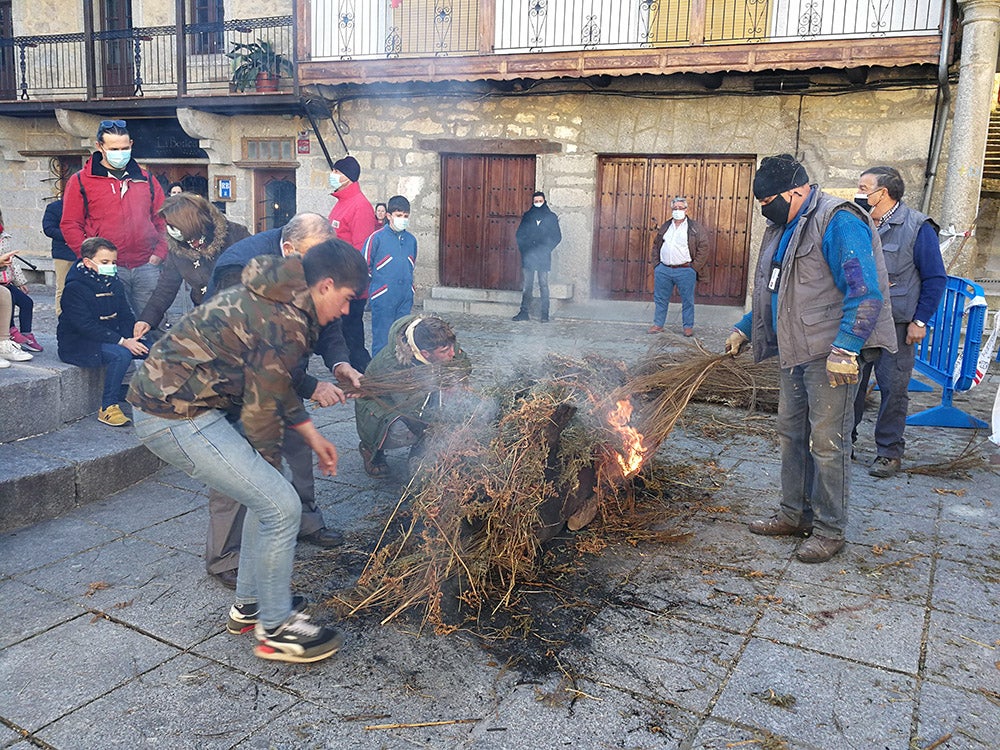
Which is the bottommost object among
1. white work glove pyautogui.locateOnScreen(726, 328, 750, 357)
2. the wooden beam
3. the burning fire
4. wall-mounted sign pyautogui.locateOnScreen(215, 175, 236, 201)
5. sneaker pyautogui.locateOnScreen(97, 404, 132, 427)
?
sneaker pyautogui.locateOnScreen(97, 404, 132, 427)

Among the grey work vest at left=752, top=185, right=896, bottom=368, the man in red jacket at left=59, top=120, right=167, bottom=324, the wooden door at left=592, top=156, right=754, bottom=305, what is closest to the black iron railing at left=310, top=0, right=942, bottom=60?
the wooden door at left=592, top=156, right=754, bottom=305

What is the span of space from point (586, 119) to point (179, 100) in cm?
682

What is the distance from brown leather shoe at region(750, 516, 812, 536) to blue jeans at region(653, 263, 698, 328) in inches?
260

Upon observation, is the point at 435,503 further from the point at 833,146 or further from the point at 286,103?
the point at 286,103

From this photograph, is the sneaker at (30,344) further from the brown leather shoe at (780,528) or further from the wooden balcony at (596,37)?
the wooden balcony at (596,37)

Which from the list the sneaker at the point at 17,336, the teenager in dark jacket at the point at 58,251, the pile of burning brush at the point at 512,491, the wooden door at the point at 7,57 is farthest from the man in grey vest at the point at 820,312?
the wooden door at the point at 7,57

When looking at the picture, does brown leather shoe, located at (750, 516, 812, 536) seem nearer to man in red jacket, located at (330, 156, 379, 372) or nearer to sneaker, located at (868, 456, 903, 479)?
sneaker, located at (868, 456, 903, 479)

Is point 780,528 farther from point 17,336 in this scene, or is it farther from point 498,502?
point 17,336

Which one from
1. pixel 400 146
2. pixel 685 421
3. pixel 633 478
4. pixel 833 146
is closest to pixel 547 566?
pixel 633 478

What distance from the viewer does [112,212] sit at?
5957 mm

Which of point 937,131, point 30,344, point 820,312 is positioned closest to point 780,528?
point 820,312

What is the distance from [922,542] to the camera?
13.6ft

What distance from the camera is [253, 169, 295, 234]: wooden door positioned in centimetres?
1446

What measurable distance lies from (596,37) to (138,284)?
8149 mm
